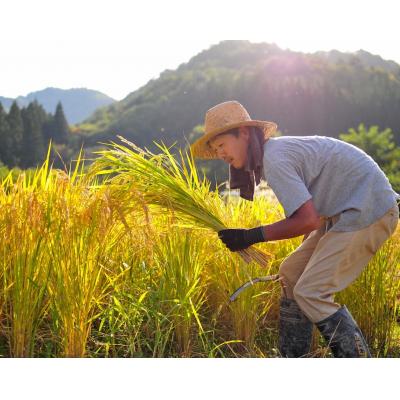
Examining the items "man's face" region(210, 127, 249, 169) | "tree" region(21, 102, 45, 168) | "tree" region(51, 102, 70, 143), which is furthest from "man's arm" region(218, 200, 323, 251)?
"tree" region(51, 102, 70, 143)

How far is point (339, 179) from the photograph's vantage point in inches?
105

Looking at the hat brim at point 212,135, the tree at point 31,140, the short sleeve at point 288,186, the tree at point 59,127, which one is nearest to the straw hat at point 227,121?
the hat brim at point 212,135

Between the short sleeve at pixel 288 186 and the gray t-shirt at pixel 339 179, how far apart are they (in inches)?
3.1

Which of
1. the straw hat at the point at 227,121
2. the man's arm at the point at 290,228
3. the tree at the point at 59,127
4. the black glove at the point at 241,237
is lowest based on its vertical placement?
the black glove at the point at 241,237

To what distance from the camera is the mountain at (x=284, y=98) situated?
2574 inches

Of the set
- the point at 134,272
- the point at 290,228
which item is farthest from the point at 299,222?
the point at 134,272

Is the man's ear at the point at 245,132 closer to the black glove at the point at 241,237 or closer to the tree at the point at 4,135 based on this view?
the black glove at the point at 241,237

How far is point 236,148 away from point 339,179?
480 mm

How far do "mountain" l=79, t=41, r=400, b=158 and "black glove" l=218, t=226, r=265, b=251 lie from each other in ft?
187

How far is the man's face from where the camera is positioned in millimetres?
2688

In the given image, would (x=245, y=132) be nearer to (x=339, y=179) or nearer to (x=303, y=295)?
(x=339, y=179)

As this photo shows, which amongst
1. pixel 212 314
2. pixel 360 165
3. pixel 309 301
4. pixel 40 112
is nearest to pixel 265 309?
pixel 212 314

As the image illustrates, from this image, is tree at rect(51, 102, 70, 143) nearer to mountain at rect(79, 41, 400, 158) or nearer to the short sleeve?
mountain at rect(79, 41, 400, 158)

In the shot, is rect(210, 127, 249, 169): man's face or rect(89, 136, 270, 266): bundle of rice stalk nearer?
rect(210, 127, 249, 169): man's face
